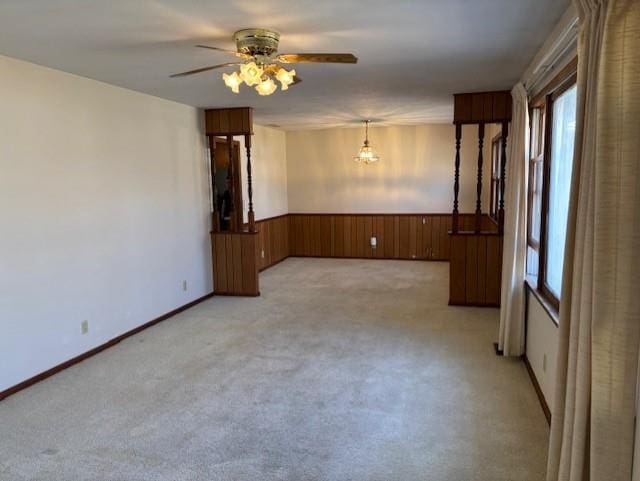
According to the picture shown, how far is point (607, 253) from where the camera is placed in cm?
151

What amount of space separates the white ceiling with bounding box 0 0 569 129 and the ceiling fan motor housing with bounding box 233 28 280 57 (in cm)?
6

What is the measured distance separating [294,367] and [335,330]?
3.21ft

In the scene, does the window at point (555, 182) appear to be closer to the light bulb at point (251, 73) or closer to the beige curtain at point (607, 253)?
the beige curtain at point (607, 253)

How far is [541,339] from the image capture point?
324 cm

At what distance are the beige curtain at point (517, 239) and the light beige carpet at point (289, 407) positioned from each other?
8.7 inches

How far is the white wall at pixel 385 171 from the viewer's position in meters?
8.23

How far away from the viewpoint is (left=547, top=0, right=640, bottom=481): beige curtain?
146cm

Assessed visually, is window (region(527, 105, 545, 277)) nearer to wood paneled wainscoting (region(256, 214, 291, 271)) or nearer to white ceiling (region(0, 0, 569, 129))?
white ceiling (region(0, 0, 569, 129))

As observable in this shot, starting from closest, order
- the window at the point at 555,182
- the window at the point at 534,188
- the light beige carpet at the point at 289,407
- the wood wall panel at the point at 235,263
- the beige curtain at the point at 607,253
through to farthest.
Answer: the beige curtain at the point at 607,253 < the light beige carpet at the point at 289,407 < the window at the point at 555,182 < the window at the point at 534,188 < the wood wall panel at the point at 235,263

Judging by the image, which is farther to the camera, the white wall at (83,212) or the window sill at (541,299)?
the white wall at (83,212)

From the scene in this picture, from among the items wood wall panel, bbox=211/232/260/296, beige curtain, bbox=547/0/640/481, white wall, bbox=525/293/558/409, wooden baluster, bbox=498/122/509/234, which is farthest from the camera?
wood wall panel, bbox=211/232/260/296

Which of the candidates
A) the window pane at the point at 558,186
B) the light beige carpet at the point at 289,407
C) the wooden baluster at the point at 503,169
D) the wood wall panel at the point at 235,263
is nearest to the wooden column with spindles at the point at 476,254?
the wooden baluster at the point at 503,169

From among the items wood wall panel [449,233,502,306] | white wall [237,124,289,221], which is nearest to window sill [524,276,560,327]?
wood wall panel [449,233,502,306]

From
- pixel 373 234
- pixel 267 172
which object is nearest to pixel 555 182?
pixel 373 234
